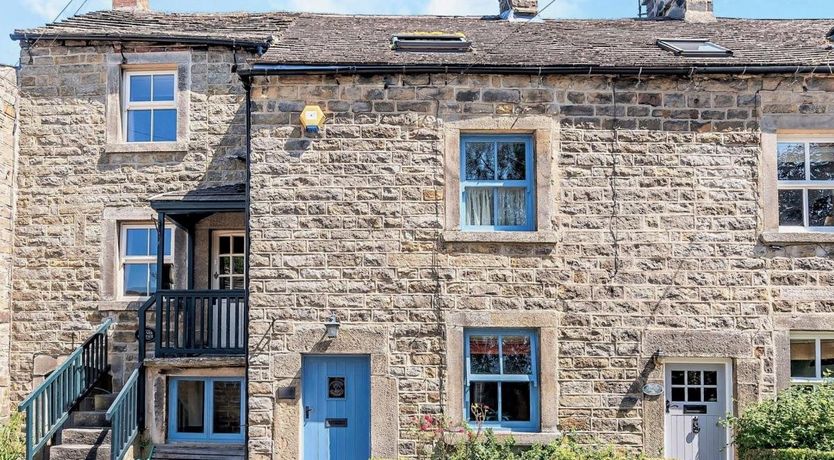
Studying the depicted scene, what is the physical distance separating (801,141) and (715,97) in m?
1.23

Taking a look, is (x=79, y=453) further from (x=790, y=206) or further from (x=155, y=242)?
(x=790, y=206)

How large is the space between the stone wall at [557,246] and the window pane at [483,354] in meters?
0.39

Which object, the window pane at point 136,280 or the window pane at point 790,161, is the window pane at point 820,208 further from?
the window pane at point 136,280

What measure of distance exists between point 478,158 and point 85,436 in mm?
6208

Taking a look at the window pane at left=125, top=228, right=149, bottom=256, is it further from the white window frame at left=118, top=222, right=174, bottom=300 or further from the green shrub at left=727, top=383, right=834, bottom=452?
the green shrub at left=727, top=383, right=834, bottom=452

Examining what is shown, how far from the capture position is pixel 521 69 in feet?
30.6

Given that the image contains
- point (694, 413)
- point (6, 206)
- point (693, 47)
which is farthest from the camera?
point (6, 206)

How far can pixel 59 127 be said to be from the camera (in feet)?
37.4

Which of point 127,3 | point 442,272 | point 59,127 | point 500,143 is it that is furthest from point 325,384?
point 127,3

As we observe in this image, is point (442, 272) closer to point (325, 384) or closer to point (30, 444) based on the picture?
point (325, 384)

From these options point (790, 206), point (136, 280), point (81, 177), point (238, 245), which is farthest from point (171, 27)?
point (790, 206)

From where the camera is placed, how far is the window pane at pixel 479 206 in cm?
945

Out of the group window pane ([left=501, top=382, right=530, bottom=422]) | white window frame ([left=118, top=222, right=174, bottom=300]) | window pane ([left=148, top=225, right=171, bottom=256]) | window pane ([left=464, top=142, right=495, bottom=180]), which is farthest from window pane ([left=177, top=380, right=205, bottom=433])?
window pane ([left=464, top=142, right=495, bottom=180])

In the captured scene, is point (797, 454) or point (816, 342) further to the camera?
point (816, 342)
